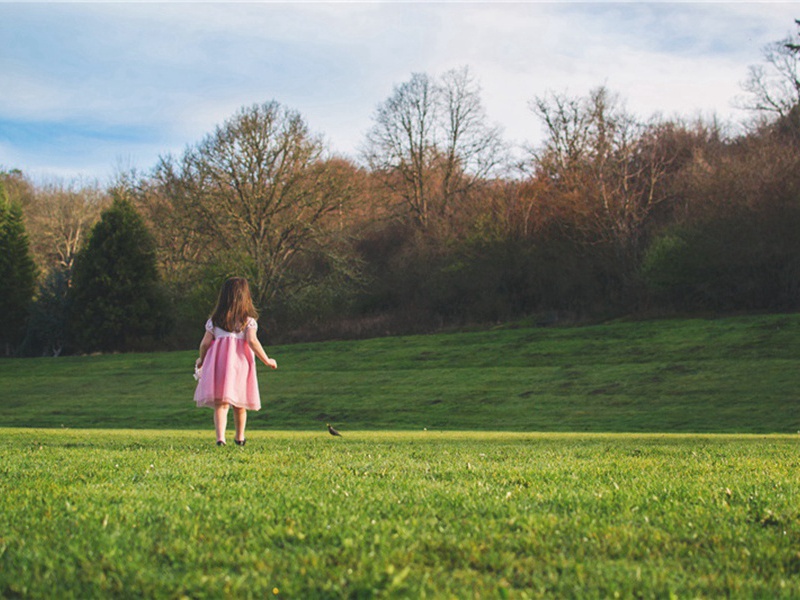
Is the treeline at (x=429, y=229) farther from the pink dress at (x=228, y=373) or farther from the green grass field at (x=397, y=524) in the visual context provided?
the pink dress at (x=228, y=373)

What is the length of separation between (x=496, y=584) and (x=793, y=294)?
4353 cm

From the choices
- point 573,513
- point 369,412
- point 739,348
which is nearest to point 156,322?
point 369,412

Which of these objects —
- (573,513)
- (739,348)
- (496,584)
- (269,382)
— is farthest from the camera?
(269,382)

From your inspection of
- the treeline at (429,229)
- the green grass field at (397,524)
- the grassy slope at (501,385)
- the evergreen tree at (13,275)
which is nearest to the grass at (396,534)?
the green grass field at (397,524)

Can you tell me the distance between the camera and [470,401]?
33.0m

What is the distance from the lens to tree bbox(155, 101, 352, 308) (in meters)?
53.7

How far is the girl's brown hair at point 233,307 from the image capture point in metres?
12.4

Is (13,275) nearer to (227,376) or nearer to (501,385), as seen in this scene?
(501,385)

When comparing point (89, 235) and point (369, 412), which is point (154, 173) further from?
point (369, 412)

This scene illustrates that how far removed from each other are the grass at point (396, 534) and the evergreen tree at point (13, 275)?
6396 cm

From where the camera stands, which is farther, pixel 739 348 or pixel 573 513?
pixel 739 348

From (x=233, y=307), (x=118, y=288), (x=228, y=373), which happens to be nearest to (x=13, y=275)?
(x=118, y=288)

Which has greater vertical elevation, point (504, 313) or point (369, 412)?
point (504, 313)

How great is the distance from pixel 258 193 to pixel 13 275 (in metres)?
24.0
